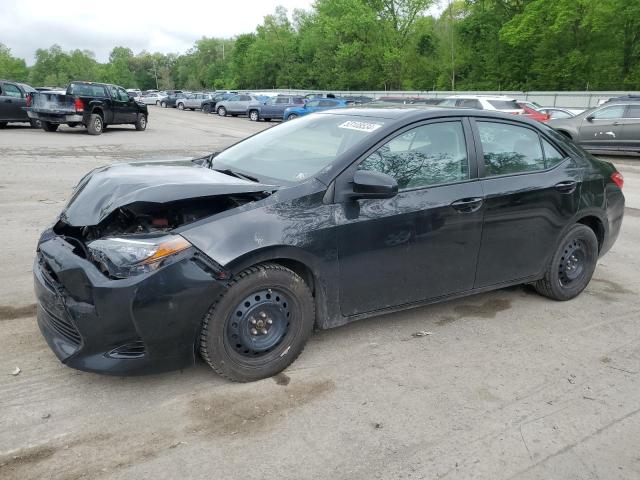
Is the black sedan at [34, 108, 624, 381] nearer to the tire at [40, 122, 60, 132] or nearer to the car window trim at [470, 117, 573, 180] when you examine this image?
the car window trim at [470, 117, 573, 180]

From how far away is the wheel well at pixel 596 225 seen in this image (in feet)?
15.8

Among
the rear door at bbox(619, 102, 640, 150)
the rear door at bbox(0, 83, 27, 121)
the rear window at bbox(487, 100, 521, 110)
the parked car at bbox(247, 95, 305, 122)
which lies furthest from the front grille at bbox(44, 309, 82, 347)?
the parked car at bbox(247, 95, 305, 122)

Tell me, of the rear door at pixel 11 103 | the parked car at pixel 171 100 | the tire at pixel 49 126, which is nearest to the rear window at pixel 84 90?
the tire at pixel 49 126

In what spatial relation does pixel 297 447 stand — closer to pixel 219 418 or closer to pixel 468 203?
pixel 219 418

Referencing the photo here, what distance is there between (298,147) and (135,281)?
1.69 metres

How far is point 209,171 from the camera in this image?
3875 mm

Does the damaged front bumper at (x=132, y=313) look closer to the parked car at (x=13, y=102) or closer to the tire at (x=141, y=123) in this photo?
the parked car at (x=13, y=102)

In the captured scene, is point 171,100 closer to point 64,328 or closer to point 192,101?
point 192,101

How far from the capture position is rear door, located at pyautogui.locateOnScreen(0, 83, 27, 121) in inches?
760

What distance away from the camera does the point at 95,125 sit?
63.3ft

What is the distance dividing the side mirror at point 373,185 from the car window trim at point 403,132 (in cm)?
11

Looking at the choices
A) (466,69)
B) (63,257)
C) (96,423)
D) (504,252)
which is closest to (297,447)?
(96,423)

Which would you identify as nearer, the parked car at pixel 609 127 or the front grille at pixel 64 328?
the front grille at pixel 64 328

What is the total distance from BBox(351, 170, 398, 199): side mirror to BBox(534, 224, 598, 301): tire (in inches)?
78.9
